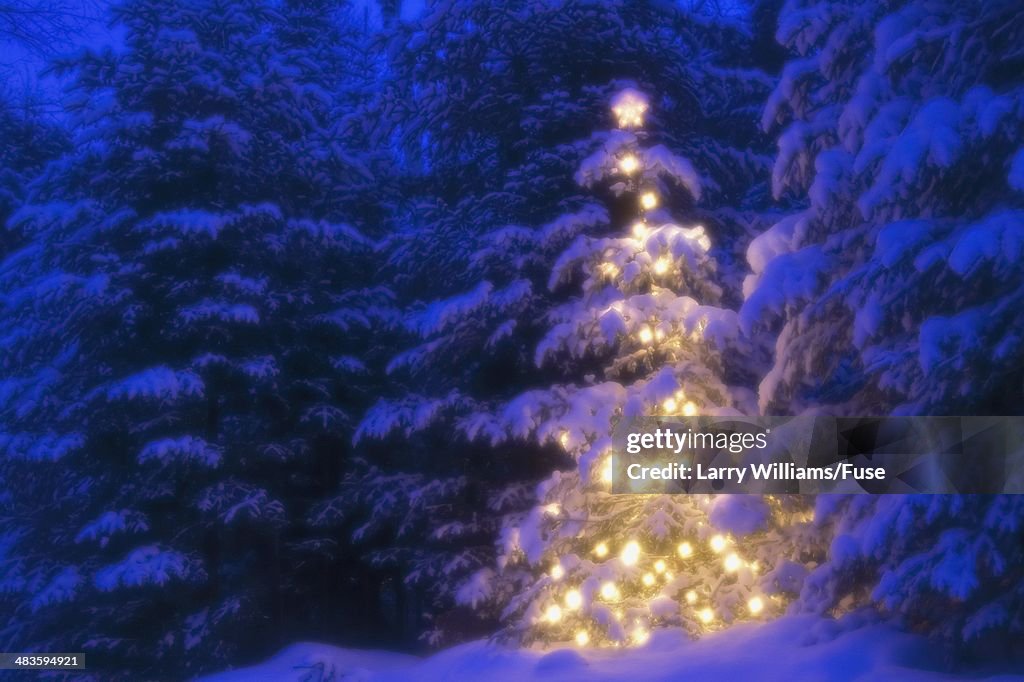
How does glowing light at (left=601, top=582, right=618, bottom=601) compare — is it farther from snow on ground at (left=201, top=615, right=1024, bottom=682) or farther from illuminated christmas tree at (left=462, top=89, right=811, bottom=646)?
snow on ground at (left=201, top=615, right=1024, bottom=682)

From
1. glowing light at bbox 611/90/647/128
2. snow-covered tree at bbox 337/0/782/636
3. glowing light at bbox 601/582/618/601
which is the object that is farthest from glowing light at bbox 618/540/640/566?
glowing light at bbox 611/90/647/128

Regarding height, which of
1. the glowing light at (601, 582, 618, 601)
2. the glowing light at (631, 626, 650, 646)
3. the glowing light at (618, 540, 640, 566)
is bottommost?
the glowing light at (631, 626, 650, 646)

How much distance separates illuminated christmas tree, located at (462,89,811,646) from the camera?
662cm

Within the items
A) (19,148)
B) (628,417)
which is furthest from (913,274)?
(19,148)

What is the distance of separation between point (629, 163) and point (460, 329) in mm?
2520

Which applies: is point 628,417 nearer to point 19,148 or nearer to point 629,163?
point 629,163

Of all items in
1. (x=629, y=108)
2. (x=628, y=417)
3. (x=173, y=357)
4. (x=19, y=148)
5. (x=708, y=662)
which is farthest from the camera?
(x=19, y=148)

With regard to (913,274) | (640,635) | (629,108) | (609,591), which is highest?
(629,108)

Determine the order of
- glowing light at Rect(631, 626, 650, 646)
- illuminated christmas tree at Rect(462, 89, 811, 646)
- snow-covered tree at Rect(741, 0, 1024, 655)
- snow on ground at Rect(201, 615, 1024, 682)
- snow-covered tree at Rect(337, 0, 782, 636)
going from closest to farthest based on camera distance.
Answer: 1. snow-covered tree at Rect(741, 0, 1024, 655)
2. snow on ground at Rect(201, 615, 1024, 682)
3. illuminated christmas tree at Rect(462, 89, 811, 646)
4. glowing light at Rect(631, 626, 650, 646)
5. snow-covered tree at Rect(337, 0, 782, 636)

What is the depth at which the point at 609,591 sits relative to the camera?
6.91 m

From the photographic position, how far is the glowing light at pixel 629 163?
779 cm

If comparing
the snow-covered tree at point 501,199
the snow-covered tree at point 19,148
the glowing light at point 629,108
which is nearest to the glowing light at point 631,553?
the snow-covered tree at point 501,199

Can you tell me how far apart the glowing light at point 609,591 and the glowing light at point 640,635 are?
1.10ft

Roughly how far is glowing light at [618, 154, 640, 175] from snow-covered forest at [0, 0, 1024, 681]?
0.06ft
